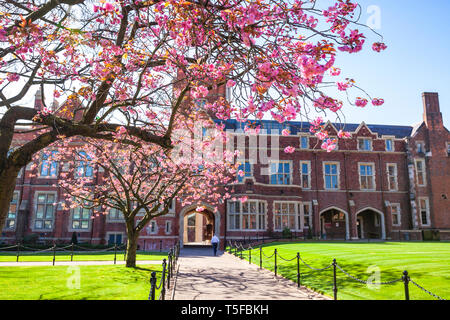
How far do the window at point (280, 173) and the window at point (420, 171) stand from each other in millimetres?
12765

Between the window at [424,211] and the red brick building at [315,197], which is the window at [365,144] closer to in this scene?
the red brick building at [315,197]

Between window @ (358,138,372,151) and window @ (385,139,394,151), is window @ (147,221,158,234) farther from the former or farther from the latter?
window @ (385,139,394,151)

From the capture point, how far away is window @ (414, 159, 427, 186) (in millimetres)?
31336

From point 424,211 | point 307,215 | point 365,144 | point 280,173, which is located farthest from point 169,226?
point 424,211

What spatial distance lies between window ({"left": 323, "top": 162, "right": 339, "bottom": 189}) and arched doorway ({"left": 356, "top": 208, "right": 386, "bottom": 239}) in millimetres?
3552

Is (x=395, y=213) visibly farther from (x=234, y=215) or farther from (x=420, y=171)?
(x=234, y=215)

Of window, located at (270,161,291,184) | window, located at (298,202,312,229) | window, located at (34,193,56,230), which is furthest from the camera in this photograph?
window, located at (270,161,291,184)

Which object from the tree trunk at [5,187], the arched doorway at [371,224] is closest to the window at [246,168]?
the arched doorway at [371,224]

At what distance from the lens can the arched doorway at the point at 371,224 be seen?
31062 mm

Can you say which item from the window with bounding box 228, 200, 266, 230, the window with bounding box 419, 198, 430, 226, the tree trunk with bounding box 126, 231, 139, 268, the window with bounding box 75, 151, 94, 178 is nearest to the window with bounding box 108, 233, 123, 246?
the window with bounding box 75, 151, 94, 178

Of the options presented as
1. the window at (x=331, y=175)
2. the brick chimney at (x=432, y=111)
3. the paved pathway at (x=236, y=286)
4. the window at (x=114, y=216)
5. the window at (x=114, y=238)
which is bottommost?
the paved pathway at (x=236, y=286)
